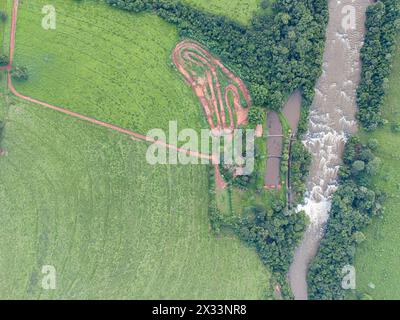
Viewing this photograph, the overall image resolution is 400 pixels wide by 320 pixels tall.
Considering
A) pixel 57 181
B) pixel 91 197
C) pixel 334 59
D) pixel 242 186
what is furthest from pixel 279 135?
pixel 57 181

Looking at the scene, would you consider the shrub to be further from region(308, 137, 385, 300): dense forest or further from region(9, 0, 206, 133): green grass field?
region(308, 137, 385, 300): dense forest

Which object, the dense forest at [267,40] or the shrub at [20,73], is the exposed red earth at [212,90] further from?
the shrub at [20,73]

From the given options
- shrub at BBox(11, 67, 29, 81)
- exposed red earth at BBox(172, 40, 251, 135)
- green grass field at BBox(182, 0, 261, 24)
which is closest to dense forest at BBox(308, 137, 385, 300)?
exposed red earth at BBox(172, 40, 251, 135)

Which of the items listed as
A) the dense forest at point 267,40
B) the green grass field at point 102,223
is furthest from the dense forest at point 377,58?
the green grass field at point 102,223

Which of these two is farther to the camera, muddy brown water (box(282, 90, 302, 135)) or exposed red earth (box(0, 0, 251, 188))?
muddy brown water (box(282, 90, 302, 135))

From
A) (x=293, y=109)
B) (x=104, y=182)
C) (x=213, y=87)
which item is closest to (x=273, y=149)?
(x=293, y=109)

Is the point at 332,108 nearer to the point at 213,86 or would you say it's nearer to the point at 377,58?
the point at 377,58
